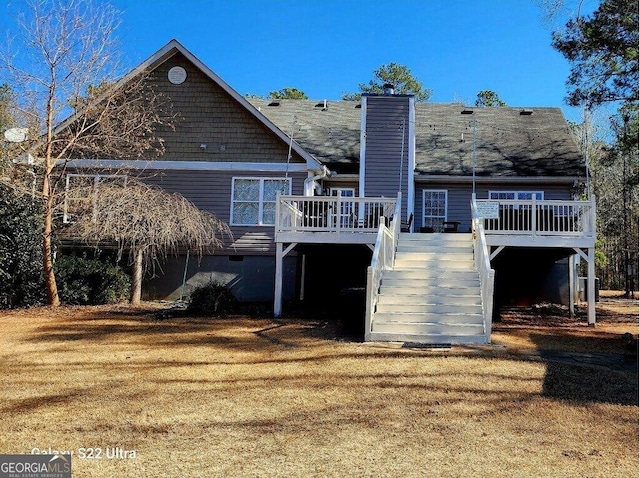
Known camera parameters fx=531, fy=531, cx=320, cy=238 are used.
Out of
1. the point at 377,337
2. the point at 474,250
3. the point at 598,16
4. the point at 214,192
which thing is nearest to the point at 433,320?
the point at 377,337

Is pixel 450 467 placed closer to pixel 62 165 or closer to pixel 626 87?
pixel 626 87

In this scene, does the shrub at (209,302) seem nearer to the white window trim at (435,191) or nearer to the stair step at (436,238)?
the stair step at (436,238)

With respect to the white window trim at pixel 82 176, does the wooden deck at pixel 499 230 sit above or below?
below

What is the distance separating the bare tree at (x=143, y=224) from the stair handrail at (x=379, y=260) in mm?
5249

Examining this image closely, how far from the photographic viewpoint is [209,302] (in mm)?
12180

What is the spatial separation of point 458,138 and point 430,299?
1020cm

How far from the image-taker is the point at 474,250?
39.2ft

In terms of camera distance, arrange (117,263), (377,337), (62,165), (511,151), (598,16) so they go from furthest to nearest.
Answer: (511,151) → (62,165) → (117,263) → (598,16) → (377,337)

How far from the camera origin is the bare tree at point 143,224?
1326 cm

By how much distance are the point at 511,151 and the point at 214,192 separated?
9.55 metres

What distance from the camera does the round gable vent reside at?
15461 mm

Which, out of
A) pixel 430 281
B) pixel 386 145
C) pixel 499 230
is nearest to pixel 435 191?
pixel 386 145

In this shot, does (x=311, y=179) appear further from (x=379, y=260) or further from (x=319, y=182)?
(x=379, y=260)

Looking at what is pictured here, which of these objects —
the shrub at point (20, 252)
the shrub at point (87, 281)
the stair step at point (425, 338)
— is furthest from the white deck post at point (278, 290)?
the shrub at point (20, 252)
